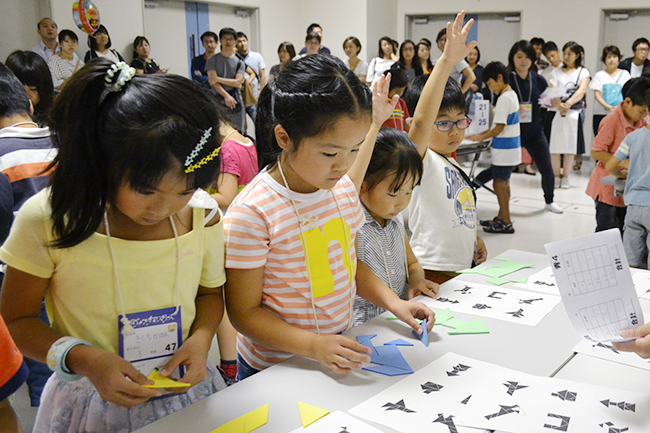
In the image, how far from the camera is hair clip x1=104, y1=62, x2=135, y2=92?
0.99 meters

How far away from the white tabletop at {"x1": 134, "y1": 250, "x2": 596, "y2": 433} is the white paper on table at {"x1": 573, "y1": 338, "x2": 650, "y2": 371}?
23 millimetres

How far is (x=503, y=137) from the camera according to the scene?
4.85 meters

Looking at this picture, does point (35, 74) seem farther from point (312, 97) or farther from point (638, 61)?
point (638, 61)

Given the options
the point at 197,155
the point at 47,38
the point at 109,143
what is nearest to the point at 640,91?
the point at 197,155

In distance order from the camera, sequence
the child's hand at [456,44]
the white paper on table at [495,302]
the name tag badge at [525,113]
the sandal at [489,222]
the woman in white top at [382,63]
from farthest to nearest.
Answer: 1. the woman in white top at [382,63]
2. the name tag badge at [525,113]
3. the sandal at [489,222]
4. the child's hand at [456,44]
5. the white paper on table at [495,302]

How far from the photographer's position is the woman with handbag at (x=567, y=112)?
6.80 meters

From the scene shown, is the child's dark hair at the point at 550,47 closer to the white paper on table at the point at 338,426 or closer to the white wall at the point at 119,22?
the white wall at the point at 119,22

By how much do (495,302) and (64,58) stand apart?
20.6 ft

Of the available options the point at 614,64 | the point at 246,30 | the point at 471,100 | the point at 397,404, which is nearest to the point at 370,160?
the point at 397,404

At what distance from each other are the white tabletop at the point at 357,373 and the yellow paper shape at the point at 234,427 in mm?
16

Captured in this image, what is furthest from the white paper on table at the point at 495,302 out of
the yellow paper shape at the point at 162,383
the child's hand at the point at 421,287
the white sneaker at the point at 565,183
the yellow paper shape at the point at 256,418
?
the white sneaker at the point at 565,183

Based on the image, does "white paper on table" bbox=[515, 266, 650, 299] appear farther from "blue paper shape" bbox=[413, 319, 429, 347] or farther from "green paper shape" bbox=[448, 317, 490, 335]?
"blue paper shape" bbox=[413, 319, 429, 347]

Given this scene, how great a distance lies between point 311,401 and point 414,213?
45.5 inches

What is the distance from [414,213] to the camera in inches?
81.7
